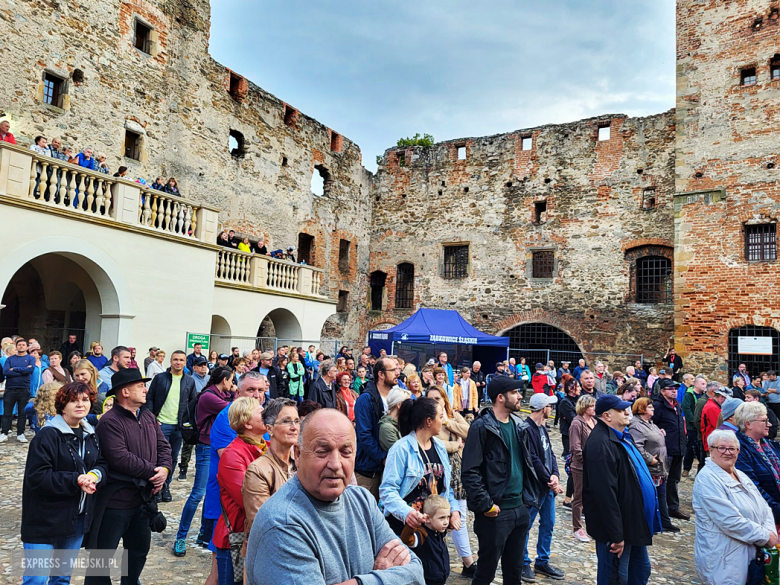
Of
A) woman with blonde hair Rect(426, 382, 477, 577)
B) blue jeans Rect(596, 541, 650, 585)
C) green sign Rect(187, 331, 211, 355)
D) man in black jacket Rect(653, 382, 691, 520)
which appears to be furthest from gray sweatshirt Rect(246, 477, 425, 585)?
green sign Rect(187, 331, 211, 355)

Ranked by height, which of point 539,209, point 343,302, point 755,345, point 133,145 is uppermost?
point 539,209

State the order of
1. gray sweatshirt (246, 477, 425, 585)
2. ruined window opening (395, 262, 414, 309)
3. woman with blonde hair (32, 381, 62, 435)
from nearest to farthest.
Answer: gray sweatshirt (246, 477, 425, 585)
woman with blonde hair (32, 381, 62, 435)
ruined window opening (395, 262, 414, 309)

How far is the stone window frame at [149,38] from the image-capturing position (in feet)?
48.9

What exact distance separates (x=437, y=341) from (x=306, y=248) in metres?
8.08

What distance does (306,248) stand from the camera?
21266 millimetres

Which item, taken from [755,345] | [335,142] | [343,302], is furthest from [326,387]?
[335,142]

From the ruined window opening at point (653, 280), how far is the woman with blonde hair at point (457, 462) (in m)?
15.3

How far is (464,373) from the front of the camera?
1126 cm

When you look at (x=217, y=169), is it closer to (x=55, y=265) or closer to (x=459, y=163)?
(x=55, y=265)

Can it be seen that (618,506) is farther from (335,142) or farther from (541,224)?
(335,142)

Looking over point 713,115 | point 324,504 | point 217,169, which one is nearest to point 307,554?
point 324,504

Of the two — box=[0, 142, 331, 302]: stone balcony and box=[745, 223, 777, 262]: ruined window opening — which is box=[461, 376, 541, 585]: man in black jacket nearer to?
box=[0, 142, 331, 302]: stone balcony

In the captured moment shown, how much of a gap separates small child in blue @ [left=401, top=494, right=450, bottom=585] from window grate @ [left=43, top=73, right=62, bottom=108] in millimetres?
13865

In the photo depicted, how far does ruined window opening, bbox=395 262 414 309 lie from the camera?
22875 millimetres
